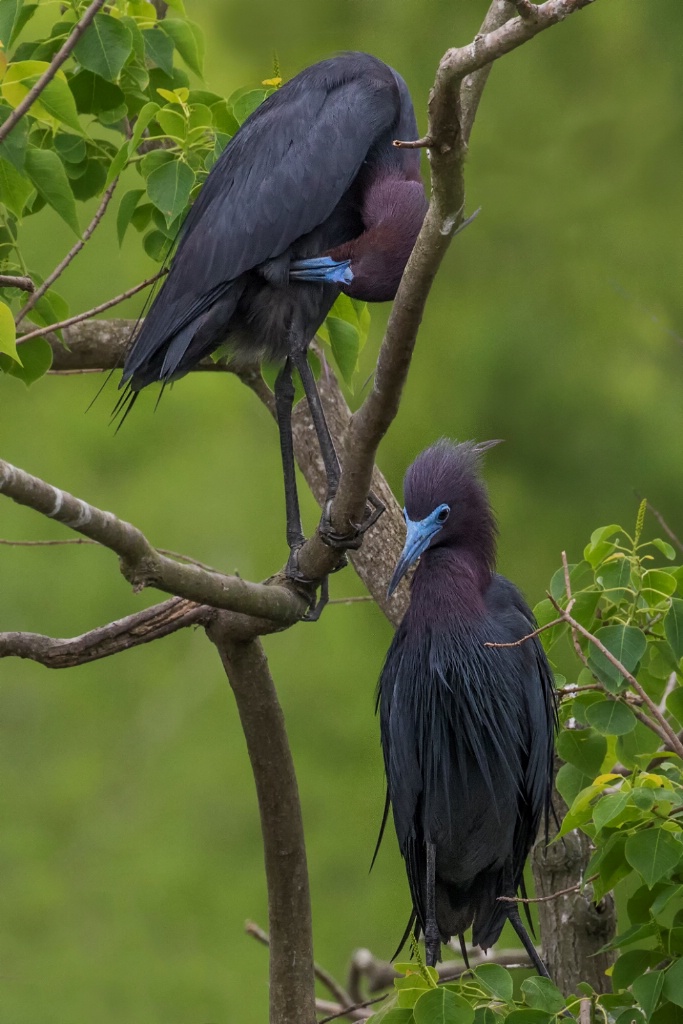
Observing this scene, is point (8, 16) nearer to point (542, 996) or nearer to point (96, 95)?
point (96, 95)

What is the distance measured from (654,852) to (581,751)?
0.25 m

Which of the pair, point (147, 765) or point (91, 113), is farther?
point (147, 765)

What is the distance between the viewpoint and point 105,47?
1530 millimetres

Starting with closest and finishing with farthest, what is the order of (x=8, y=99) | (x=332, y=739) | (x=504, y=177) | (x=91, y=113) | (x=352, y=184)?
(x=8, y=99) < (x=91, y=113) < (x=352, y=184) < (x=332, y=739) < (x=504, y=177)

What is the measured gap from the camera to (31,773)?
177 inches

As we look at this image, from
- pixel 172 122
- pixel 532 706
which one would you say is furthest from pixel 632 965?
pixel 172 122

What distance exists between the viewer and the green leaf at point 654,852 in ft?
4.07

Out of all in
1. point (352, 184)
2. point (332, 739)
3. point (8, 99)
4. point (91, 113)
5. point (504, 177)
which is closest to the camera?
point (8, 99)

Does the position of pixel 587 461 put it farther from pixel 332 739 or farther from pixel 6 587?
pixel 6 587

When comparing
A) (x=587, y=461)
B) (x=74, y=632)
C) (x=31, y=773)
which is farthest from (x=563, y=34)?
(x=31, y=773)

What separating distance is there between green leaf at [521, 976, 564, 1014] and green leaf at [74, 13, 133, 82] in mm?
1116

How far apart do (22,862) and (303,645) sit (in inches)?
47.7

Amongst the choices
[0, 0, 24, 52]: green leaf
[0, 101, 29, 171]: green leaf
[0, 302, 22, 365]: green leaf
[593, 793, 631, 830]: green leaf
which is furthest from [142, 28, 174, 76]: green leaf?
[593, 793, 631, 830]: green leaf

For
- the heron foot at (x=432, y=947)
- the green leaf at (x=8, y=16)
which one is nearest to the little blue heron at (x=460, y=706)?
the heron foot at (x=432, y=947)
